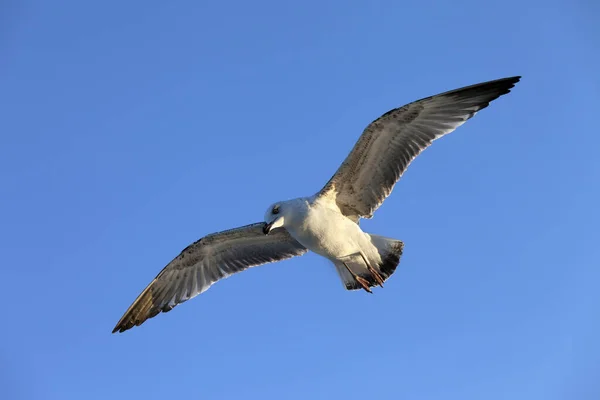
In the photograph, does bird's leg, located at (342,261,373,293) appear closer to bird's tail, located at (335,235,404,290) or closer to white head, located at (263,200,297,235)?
bird's tail, located at (335,235,404,290)

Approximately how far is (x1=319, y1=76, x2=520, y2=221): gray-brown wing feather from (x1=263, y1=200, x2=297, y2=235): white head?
18.5 inches

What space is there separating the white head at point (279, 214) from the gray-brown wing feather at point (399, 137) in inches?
18.5

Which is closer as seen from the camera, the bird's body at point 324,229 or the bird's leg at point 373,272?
the bird's body at point 324,229

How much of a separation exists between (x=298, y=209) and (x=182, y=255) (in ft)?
7.43

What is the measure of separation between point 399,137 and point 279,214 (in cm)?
182

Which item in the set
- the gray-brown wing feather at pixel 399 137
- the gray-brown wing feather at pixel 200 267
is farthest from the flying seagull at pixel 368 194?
the gray-brown wing feather at pixel 200 267

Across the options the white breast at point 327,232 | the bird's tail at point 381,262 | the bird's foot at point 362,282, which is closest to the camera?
the white breast at point 327,232

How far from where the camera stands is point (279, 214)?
1002 centimetres

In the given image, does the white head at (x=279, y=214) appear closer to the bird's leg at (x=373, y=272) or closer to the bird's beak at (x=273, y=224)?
the bird's beak at (x=273, y=224)

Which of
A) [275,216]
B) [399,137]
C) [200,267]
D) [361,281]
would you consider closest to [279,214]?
[275,216]

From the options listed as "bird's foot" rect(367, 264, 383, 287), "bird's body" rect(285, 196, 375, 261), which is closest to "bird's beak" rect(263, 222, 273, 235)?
"bird's body" rect(285, 196, 375, 261)

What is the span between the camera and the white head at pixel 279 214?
9.97 meters

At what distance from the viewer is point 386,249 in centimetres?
1038

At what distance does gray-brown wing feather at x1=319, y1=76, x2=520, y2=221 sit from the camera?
32.4 feet
